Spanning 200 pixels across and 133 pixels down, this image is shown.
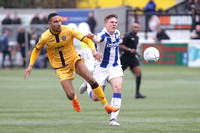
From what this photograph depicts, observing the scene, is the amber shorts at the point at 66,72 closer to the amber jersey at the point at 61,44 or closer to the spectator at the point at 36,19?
the amber jersey at the point at 61,44

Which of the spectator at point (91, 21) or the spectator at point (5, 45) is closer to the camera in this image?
the spectator at point (5, 45)

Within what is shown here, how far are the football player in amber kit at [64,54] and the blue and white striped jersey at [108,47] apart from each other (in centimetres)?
47

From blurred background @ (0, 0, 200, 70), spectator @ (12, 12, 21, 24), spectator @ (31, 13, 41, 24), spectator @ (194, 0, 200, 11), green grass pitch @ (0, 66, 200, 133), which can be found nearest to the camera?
green grass pitch @ (0, 66, 200, 133)

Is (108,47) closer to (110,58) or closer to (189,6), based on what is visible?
(110,58)

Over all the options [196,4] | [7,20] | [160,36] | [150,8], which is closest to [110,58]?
[160,36]

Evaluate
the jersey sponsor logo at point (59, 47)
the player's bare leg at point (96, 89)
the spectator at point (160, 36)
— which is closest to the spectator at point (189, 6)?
the spectator at point (160, 36)

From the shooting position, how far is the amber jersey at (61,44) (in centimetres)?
927

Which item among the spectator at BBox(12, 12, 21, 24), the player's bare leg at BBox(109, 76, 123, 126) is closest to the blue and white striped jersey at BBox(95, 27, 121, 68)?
the player's bare leg at BBox(109, 76, 123, 126)

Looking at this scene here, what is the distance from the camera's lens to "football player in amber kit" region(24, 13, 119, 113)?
9.08 metres

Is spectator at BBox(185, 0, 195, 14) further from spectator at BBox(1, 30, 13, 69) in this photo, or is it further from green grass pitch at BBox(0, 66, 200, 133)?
spectator at BBox(1, 30, 13, 69)

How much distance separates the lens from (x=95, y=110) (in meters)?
11.7

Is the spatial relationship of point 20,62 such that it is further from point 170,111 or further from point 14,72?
point 170,111

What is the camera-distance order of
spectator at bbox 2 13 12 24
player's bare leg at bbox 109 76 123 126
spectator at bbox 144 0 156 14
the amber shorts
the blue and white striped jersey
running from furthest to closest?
spectator at bbox 2 13 12 24 → spectator at bbox 144 0 156 14 → the amber shorts → the blue and white striped jersey → player's bare leg at bbox 109 76 123 126

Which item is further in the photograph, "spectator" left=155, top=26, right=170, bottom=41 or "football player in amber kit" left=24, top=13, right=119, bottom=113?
"spectator" left=155, top=26, right=170, bottom=41
